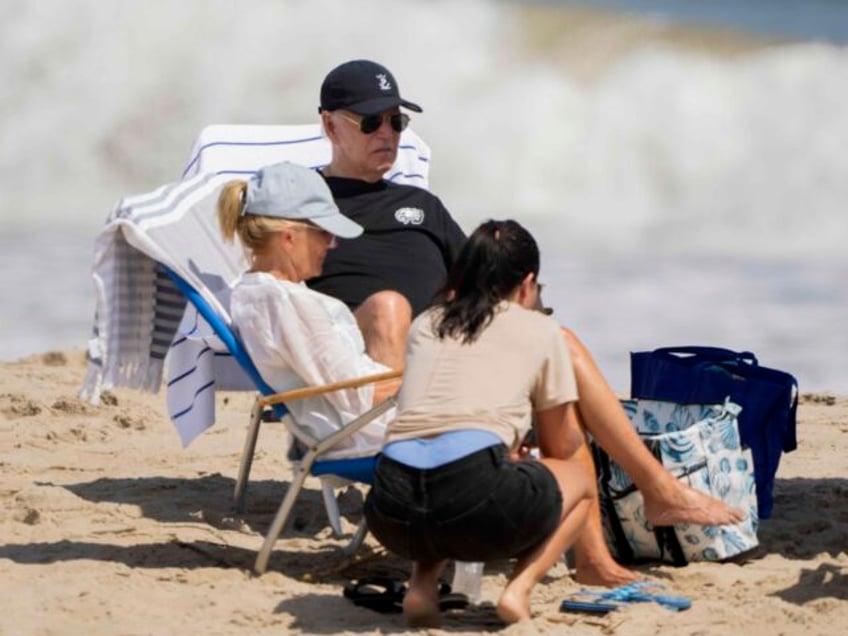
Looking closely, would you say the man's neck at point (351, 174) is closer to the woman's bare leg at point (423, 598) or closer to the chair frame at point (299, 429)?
the chair frame at point (299, 429)

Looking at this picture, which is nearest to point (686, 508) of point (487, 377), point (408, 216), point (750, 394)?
point (750, 394)

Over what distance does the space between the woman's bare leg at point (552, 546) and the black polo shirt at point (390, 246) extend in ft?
3.90

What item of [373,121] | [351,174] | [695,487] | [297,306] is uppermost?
[373,121]

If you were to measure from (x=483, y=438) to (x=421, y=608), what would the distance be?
0.39 m

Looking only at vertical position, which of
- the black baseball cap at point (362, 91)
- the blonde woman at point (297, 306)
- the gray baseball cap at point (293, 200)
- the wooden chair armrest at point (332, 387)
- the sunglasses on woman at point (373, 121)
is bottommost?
the wooden chair armrest at point (332, 387)

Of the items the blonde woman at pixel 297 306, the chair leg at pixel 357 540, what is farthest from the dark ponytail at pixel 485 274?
the chair leg at pixel 357 540

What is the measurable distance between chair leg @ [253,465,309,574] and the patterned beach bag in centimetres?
77

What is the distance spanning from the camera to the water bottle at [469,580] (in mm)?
4250

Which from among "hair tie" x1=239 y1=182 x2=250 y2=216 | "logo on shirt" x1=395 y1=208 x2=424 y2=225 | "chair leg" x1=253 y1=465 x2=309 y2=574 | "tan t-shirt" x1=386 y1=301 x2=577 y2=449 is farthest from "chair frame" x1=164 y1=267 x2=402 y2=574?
"logo on shirt" x1=395 y1=208 x2=424 y2=225

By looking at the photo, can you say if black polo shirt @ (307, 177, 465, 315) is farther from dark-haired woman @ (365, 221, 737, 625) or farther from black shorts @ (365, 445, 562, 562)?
black shorts @ (365, 445, 562, 562)

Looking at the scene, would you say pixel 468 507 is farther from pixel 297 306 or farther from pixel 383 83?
pixel 383 83

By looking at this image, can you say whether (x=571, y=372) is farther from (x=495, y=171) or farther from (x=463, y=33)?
(x=463, y=33)

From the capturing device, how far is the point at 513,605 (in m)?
3.99

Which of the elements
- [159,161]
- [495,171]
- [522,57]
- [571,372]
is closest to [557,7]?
[522,57]
